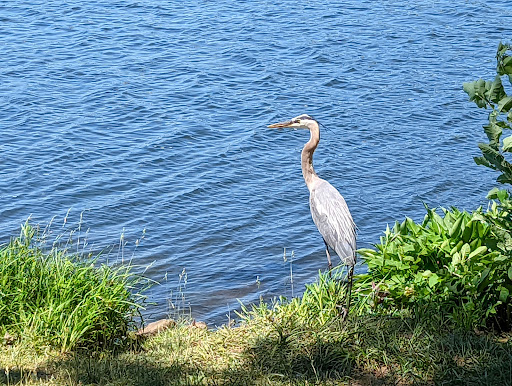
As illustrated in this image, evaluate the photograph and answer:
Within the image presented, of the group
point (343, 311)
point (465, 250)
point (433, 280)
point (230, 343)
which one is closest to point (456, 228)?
point (465, 250)

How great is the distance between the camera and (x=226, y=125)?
11.8 meters

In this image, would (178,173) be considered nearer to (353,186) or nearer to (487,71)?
(353,186)

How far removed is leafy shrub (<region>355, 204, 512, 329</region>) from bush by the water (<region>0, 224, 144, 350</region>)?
6.08 ft

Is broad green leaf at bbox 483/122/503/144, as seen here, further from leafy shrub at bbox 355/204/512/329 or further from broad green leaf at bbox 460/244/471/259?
broad green leaf at bbox 460/244/471/259

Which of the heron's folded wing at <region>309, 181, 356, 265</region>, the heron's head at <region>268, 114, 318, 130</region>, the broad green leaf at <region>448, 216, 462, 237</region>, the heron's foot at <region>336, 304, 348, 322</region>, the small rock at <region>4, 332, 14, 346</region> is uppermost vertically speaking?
the heron's head at <region>268, 114, 318, 130</region>

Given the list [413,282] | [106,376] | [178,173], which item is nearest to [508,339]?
[413,282]

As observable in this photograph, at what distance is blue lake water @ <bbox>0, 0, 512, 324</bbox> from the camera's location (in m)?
9.00

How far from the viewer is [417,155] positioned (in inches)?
435

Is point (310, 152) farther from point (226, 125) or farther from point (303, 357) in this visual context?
point (226, 125)

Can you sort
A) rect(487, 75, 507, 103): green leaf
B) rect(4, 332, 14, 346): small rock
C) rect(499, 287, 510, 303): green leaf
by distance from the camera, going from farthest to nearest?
rect(4, 332, 14, 346): small rock, rect(499, 287, 510, 303): green leaf, rect(487, 75, 507, 103): green leaf

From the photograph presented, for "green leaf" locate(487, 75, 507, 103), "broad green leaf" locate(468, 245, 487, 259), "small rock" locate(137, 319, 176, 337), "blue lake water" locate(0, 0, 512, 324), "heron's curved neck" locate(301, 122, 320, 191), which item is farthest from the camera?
"blue lake water" locate(0, 0, 512, 324)

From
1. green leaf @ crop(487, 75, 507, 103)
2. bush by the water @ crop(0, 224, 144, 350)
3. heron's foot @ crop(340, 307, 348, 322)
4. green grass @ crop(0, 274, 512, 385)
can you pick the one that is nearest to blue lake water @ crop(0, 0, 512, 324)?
bush by the water @ crop(0, 224, 144, 350)

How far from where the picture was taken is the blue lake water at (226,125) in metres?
9.00

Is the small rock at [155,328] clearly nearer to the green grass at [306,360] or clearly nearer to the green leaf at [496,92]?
the green grass at [306,360]
